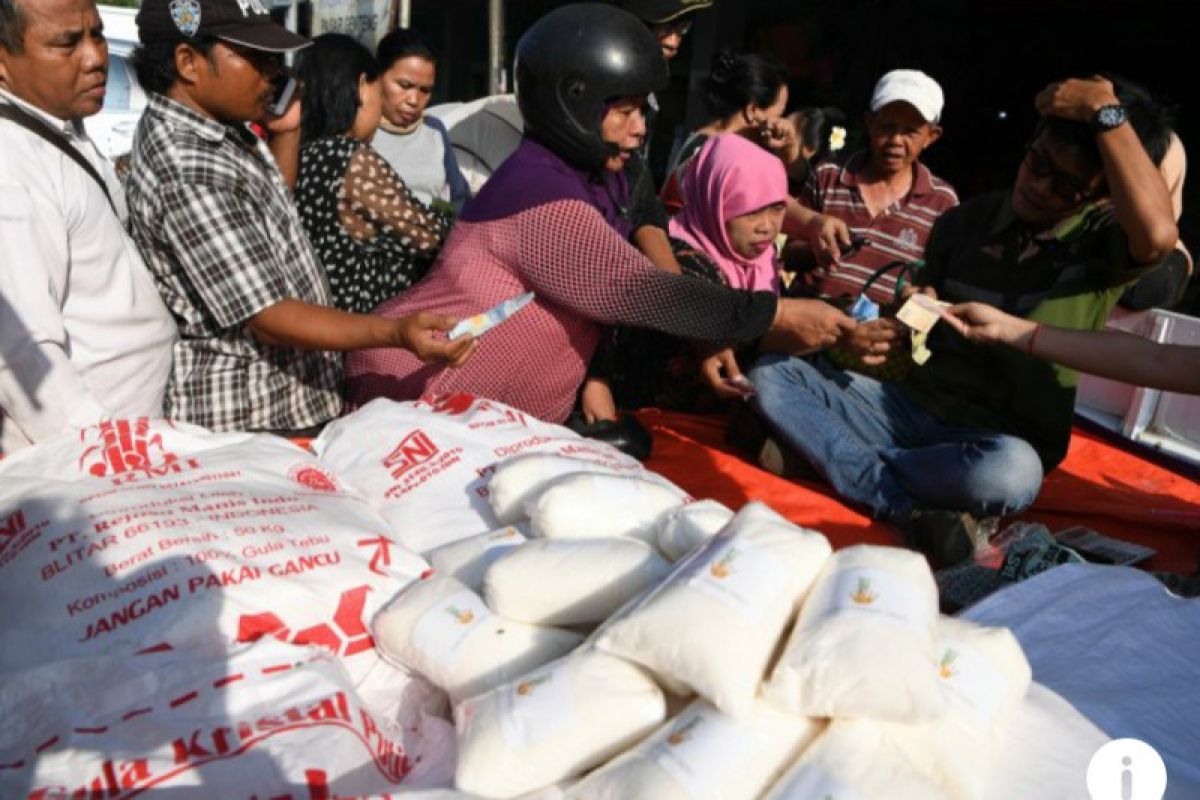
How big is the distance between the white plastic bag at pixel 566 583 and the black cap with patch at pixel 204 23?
128 centimetres

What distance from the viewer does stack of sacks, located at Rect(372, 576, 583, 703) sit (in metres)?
1.33

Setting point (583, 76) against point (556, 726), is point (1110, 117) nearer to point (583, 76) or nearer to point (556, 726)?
point (583, 76)

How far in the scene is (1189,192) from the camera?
5688 mm

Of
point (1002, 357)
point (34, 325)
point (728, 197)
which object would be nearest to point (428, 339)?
point (34, 325)

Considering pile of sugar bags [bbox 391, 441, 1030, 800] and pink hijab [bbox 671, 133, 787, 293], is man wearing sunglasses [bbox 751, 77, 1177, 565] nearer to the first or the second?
pink hijab [bbox 671, 133, 787, 293]

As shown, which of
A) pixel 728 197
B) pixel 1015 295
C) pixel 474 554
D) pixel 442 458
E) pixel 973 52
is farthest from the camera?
pixel 973 52

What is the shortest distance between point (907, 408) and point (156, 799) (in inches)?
93.5

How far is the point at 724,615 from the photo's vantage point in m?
1.15

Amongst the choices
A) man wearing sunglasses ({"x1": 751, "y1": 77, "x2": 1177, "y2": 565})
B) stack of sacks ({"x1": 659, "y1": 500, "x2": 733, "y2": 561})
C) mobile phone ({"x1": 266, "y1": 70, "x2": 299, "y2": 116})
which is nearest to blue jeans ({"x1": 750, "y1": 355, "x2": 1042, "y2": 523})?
man wearing sunglasses ({"x1": 751, "y1": 77, "x2": 1177, "y2": 565})

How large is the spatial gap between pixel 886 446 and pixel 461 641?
1877mm

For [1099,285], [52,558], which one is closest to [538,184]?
[52,558]

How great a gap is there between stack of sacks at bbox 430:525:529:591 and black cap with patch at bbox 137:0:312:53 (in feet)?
3.70

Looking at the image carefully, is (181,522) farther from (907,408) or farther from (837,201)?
(837,201)

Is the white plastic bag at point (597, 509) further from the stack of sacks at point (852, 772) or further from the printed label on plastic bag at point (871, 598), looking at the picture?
the stack of sacks at point (852, 772)
